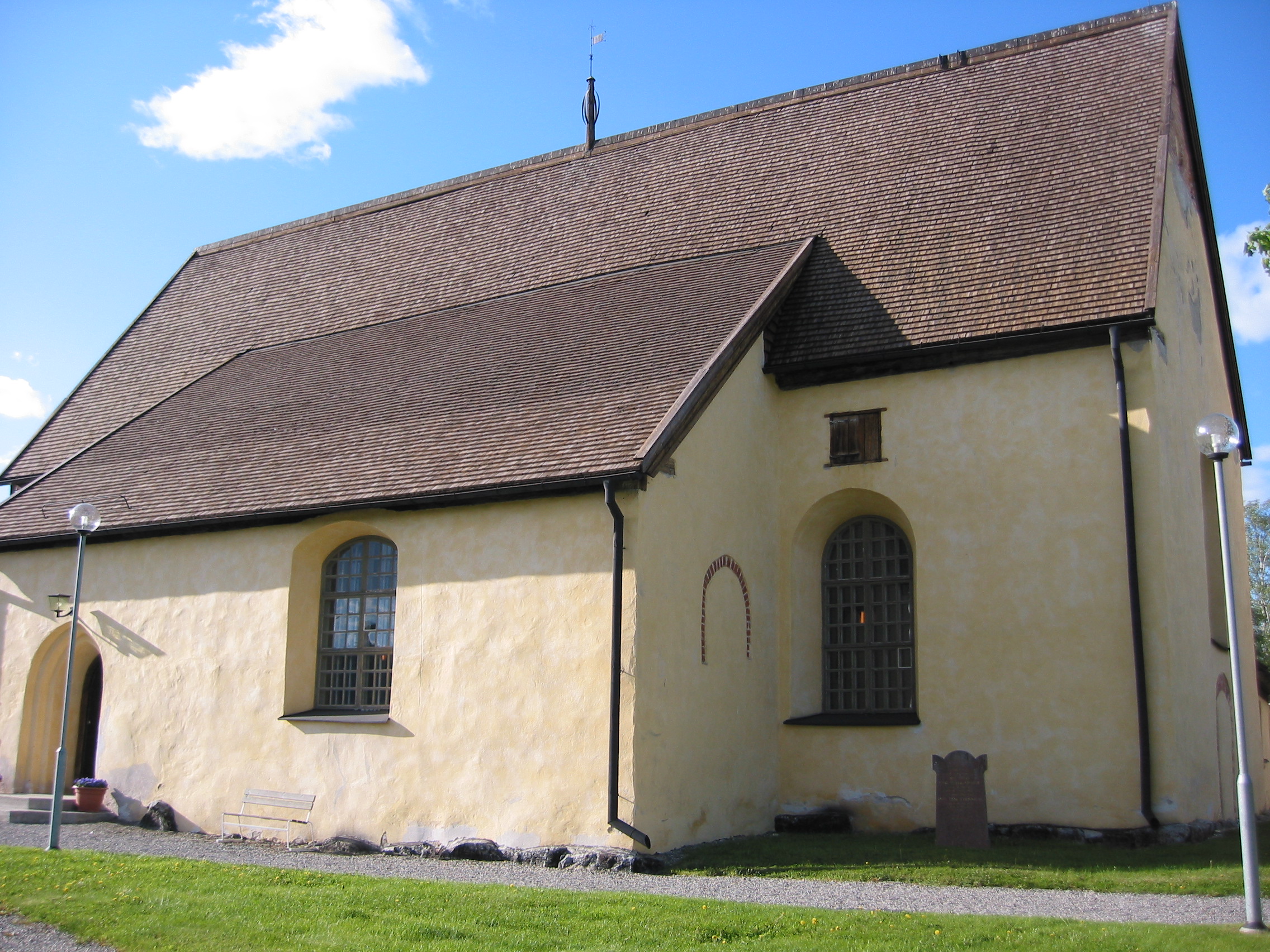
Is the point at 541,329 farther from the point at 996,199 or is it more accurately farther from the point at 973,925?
the point at 973,925

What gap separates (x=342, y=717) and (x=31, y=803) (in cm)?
519

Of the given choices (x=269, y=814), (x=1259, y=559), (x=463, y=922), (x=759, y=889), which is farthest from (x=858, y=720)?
(x=1259, y=559)

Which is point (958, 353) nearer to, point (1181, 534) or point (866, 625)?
point (1181, 534)

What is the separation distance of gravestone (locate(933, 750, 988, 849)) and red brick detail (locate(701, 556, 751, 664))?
2.96 meters

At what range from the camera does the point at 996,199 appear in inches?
684

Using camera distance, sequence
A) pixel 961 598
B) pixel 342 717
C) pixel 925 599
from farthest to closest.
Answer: pixel 925 599, pixel 961 598, pixel 342 717

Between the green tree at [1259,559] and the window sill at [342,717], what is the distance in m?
35.6

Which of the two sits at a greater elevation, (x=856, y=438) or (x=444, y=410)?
(x=444, y=410)

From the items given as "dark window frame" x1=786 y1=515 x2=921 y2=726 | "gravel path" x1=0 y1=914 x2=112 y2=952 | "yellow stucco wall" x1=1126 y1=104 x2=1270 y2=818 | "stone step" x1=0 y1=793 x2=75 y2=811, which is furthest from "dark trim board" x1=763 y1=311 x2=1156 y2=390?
"stone step" x1=0 y1=793 x2=75 y2=811

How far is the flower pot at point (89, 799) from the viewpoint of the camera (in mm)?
16234

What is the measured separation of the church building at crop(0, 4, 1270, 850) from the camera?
13.7 m

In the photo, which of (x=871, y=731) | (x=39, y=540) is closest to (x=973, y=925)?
(x=871, y=731)

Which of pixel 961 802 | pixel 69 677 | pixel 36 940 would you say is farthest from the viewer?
pixel 69 677

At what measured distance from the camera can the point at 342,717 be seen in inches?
591
